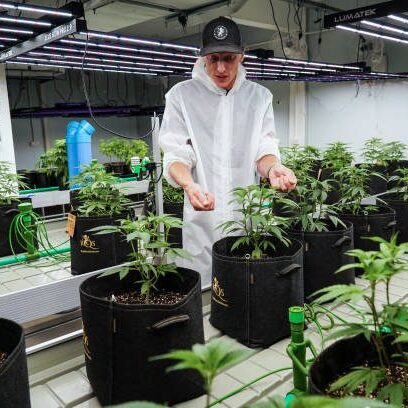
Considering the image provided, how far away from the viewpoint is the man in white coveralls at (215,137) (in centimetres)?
165

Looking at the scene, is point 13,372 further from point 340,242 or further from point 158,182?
point 340,242

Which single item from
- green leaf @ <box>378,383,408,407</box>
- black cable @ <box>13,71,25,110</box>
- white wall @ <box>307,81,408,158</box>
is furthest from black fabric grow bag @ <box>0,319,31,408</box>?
black cable @ <box>13,71,25,110</box>

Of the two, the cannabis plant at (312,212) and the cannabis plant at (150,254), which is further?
the cannabis plant at (312,212)

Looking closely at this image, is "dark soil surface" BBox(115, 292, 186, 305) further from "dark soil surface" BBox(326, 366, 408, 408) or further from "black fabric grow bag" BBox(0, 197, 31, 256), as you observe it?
"black fabric grow bag" BBox(0, 197, 31, 256)

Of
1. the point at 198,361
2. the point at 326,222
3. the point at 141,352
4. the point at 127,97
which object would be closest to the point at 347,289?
the point at 198,361

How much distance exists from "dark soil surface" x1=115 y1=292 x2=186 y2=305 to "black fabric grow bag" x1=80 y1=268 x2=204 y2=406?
0.35ft

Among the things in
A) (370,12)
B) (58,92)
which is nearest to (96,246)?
(370,12)

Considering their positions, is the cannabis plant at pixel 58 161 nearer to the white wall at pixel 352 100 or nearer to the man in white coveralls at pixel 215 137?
the man in white coveralls at pixel 215 137

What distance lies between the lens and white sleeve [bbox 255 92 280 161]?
67.2 inches

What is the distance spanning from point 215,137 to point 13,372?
1.17m

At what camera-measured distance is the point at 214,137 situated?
1711 millimetres

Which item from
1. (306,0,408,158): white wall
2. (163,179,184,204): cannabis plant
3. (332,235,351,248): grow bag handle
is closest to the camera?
(332,235,351,248): grow bag handle

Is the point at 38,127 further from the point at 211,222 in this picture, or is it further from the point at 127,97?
the point at 211,222

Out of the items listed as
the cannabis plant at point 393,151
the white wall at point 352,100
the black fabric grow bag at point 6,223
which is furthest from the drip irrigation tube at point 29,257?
the white wall at point 352,100
